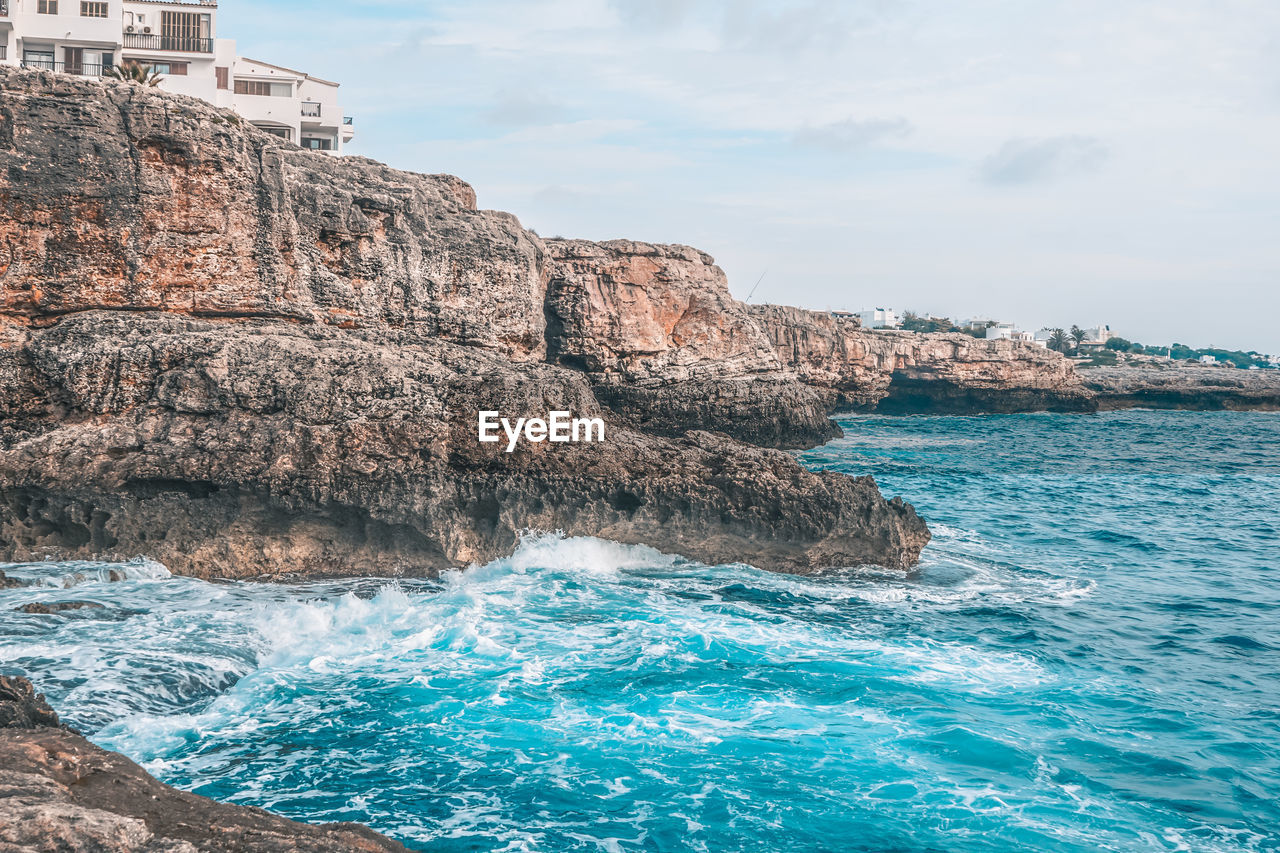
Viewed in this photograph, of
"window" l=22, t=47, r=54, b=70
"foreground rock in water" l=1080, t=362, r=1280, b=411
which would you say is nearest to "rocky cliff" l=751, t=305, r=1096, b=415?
"foreground rock in water" l=1080, t=362, r=1280, b=411

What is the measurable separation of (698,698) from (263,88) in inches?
1896

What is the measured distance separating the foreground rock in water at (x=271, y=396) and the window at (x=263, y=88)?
34996 mm

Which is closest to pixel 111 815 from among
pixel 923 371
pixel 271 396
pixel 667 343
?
pixel 271 396

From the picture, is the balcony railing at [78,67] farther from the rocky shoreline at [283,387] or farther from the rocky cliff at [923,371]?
the rocky cliff at [923,371]

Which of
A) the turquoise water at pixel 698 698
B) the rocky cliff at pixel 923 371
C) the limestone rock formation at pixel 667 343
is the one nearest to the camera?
the turquoise water at pixel 698 698

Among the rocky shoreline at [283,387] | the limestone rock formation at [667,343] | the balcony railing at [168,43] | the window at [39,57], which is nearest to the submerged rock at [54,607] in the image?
the rocky shoreline at [283,387]

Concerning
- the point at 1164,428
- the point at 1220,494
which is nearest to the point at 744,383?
the point at 1220,494

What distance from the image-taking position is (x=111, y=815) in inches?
199

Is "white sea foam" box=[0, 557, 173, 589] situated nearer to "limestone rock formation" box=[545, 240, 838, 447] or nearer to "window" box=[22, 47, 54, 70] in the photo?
"limestone rock formation" box=[545, 240, 838, 447]

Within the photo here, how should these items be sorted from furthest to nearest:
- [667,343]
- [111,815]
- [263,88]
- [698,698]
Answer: [263,88] < [667,343] < [698,698] < [111,815]

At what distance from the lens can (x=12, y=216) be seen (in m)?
15.1

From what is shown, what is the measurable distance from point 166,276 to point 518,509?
732 cm

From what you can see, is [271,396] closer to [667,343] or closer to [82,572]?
[82,572]

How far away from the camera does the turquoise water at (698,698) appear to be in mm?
8500
